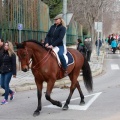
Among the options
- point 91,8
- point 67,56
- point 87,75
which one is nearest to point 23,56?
point 67,56

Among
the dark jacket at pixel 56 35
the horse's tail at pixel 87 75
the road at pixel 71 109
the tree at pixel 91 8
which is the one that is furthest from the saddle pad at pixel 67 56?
the tree at pixel 91 8

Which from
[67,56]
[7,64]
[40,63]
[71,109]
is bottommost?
[71,109]

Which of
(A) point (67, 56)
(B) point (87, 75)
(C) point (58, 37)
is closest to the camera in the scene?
(C) point (58, 37)

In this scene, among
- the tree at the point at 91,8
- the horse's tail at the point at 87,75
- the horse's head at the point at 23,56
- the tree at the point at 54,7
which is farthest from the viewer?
the tree at the point at 54,7

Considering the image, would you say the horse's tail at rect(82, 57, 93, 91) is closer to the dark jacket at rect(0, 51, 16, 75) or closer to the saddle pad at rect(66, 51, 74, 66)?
the saddle pad at rect(66, 51, 74, 66)

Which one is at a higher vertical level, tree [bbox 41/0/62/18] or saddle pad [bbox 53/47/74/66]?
tree [bbox 41/0/62/18]

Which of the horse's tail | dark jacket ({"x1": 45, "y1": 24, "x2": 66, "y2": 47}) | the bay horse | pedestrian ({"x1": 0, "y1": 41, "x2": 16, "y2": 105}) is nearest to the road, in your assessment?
the bay horse

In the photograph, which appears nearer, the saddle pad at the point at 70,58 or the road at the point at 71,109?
the road at the point at 71,109

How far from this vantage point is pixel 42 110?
348 inches

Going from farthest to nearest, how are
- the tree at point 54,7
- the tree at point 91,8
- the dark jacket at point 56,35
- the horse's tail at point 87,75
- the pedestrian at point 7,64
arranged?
1. the tree at point 54,7
2. the tree at point 91,8
3. the horse's tail at point 87,75
4. the pedestrian at point 7,64
5. the dark jacket at point 56,35

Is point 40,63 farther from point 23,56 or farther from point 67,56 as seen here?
point 67,56

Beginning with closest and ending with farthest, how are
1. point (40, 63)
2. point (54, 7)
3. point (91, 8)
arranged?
point (40, 63) → point (91, 8) → point (54, 7)

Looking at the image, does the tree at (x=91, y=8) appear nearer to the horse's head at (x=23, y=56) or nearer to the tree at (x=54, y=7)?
the tree at (x=54, y=7)

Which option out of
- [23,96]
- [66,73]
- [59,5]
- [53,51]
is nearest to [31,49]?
[53,51]
